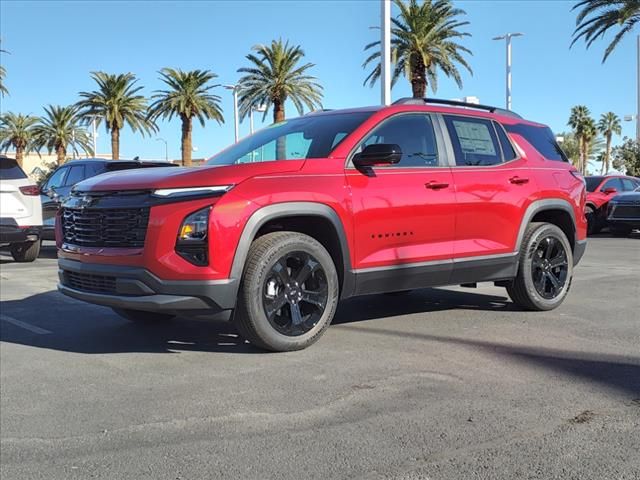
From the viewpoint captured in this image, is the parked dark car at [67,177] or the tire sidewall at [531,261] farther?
the parked dark car at [67,177]

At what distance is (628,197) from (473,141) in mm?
12751

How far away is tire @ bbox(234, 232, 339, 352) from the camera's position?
4.68 meters

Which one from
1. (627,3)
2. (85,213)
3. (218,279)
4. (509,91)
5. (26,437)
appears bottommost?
(26,437)

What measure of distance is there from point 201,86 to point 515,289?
35.3 metres

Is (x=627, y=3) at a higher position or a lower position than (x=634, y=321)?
higher

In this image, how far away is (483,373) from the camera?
4.42m

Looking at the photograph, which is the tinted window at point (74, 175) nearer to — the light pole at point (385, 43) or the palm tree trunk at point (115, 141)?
the light pole at point (385, 43)

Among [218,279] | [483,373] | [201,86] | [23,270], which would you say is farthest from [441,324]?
[201,86]

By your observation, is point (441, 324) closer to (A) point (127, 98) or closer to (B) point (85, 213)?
(B) point (85, 213)

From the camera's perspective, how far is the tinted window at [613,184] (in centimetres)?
1836

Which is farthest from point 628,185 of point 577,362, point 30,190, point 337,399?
point 337,399

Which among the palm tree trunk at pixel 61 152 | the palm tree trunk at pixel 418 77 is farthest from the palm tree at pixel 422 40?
the palm tree trunk at pixel 61 152

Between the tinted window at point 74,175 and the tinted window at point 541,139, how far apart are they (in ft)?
28.3

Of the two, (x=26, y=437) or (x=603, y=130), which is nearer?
(x=26, y=437)
